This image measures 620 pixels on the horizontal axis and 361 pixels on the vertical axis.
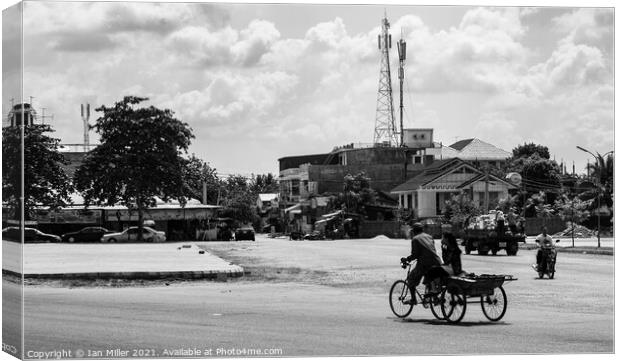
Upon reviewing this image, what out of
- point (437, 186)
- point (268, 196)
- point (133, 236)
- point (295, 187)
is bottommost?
point (133, 236)

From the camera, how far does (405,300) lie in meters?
17.8

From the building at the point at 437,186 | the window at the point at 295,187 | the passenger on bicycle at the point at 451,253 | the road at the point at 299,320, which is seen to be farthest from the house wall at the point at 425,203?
the window at the point at 295,187

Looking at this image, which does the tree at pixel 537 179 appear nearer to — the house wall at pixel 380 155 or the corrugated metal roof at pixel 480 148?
the house wall at pixel 380 155

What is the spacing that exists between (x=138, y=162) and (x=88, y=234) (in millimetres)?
5217

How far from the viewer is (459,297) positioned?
1689 centimetres

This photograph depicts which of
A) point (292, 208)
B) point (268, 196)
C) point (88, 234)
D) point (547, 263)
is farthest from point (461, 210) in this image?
point (268, 196)

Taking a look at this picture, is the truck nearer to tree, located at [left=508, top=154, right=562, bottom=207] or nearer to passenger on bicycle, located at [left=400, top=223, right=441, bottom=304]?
tree, located at [left=508, top=154, right=562, bottom=207]

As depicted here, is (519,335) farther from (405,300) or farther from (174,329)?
(174,329)

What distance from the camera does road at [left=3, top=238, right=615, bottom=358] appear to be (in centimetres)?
1480

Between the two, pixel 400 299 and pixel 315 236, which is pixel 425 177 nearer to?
pixel 400 299

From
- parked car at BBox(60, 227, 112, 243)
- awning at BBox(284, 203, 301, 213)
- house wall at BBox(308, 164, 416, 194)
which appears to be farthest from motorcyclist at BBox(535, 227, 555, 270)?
awning at BBox(284, 203, 301, 213)

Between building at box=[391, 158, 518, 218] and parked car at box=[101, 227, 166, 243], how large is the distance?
53.6 ft

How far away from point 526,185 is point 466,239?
2270 cm

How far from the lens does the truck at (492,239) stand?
43.3 meters
